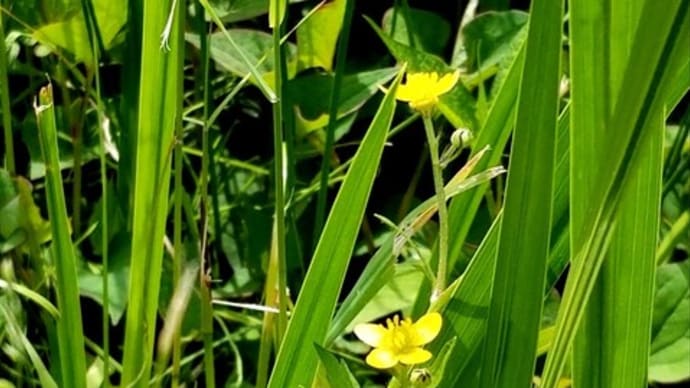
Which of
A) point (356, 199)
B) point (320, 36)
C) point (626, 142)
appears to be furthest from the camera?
point (320, 36)

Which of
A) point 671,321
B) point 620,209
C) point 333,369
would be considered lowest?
point 671,321

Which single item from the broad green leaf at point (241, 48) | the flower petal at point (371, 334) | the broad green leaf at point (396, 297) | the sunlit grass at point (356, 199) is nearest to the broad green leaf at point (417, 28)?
the sunlit grass at point (356, 199)

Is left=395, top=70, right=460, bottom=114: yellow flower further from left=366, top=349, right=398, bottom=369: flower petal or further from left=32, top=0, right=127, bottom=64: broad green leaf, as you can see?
left=32, top=0, right=127, bottom=64: broad green leaf

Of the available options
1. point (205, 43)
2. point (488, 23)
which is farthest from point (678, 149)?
point (205, 43)

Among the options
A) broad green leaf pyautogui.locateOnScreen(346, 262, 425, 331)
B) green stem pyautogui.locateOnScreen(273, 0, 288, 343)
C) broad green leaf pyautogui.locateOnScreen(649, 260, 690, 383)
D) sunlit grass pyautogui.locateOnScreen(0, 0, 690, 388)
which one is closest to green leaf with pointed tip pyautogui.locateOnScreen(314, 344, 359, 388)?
sunlit grass pyautogui.locateOnScreen(0, 0, 690, 388)

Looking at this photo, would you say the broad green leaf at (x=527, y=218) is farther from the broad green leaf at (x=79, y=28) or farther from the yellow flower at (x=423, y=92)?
the broad green leaf at (x=79, y=28)

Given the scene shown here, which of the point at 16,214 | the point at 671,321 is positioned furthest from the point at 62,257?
the point at 671,321

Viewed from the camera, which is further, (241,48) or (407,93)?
(241,48)

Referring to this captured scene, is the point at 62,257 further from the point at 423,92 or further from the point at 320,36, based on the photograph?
the point at 320,36
